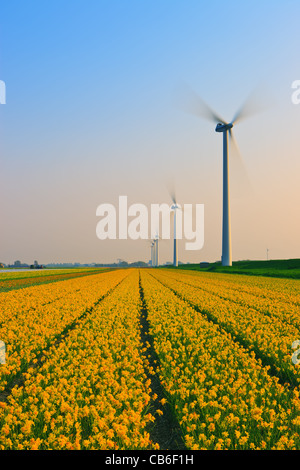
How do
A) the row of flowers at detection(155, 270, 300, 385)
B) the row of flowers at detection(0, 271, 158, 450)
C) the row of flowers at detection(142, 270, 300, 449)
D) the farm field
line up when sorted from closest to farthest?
the row of flowers at detection(0, 271, 158, 450)
the row of flowers at detection(142, 270, 300, 449)
the row of flowers at detection(155, 270, 300, 385)
the farm field

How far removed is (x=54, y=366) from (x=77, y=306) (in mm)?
10246

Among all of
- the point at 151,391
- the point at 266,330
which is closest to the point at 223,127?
the point at 266,330

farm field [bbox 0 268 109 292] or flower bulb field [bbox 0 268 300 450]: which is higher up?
flower bulb field [bbox 0 268 300 450]

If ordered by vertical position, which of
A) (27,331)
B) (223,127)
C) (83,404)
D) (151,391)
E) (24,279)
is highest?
(223,127)

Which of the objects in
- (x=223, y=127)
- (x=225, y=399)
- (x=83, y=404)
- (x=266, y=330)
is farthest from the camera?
(x=223, y=127)

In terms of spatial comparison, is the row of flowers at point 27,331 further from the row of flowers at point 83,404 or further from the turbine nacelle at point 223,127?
the turbine nacelle at point 223,127

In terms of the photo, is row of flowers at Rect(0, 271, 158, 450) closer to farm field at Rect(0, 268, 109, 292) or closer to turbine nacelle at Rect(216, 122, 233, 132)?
farm field at Rect(0, 268, 109, 292)

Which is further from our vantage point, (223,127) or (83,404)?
(223,127)

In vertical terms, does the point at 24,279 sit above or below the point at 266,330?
below

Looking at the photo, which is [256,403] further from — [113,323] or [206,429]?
[113,323]

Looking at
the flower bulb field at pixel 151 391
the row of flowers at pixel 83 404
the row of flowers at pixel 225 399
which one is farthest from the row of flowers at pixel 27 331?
the row of flowers at pixel 225 399

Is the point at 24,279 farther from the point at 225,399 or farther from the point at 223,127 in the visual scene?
the point at 225,399

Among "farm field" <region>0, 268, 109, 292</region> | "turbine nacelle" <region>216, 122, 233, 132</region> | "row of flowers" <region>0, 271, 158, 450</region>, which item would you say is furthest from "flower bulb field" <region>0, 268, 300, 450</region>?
"turbine nacelle" <region>216, 122, 233, 132</region>
